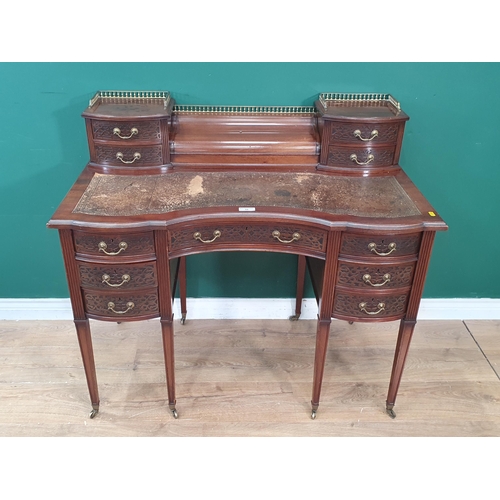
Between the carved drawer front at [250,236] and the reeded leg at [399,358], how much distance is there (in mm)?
463

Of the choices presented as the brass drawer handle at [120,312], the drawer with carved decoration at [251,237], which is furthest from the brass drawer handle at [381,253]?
the brass drawer handle at [120,312]

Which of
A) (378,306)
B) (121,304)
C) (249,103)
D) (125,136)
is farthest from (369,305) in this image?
(125,136)

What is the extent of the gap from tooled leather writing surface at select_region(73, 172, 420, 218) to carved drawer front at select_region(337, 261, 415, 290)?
0.18 m

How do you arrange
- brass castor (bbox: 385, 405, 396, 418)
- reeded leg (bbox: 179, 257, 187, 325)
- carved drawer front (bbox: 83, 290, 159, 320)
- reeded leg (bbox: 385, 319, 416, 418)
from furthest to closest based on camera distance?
reeded leg (bbox: 179, 257, 187, 325)
brass castor (bbox: 385, 405, 396, 418)
reeded leg (bbox: 385, 319, 416, 418)
carved drawer front (bbox: 83, 290, 159, 320)

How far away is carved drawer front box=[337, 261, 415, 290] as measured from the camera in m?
1.66

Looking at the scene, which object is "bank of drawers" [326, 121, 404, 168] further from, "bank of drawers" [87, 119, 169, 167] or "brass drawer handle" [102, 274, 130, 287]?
"brass drawer handle" [102, 274, 130, 287]

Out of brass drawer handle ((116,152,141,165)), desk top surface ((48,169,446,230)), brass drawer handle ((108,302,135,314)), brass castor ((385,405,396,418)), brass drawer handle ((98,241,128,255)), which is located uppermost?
brass drawer handle ((116,152,141,165))

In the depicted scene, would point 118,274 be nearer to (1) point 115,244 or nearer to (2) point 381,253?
(1) point 115,244

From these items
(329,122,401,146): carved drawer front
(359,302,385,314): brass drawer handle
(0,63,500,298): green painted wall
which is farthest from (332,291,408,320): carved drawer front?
(0,63,500,298): green painted wall

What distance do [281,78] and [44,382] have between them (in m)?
1.63

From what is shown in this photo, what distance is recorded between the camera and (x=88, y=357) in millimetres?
1863

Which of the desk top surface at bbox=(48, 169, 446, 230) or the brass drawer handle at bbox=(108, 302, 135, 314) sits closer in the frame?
the desk top surface at bbox=(48, 169, 446, 230)

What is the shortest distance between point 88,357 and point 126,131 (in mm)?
852
